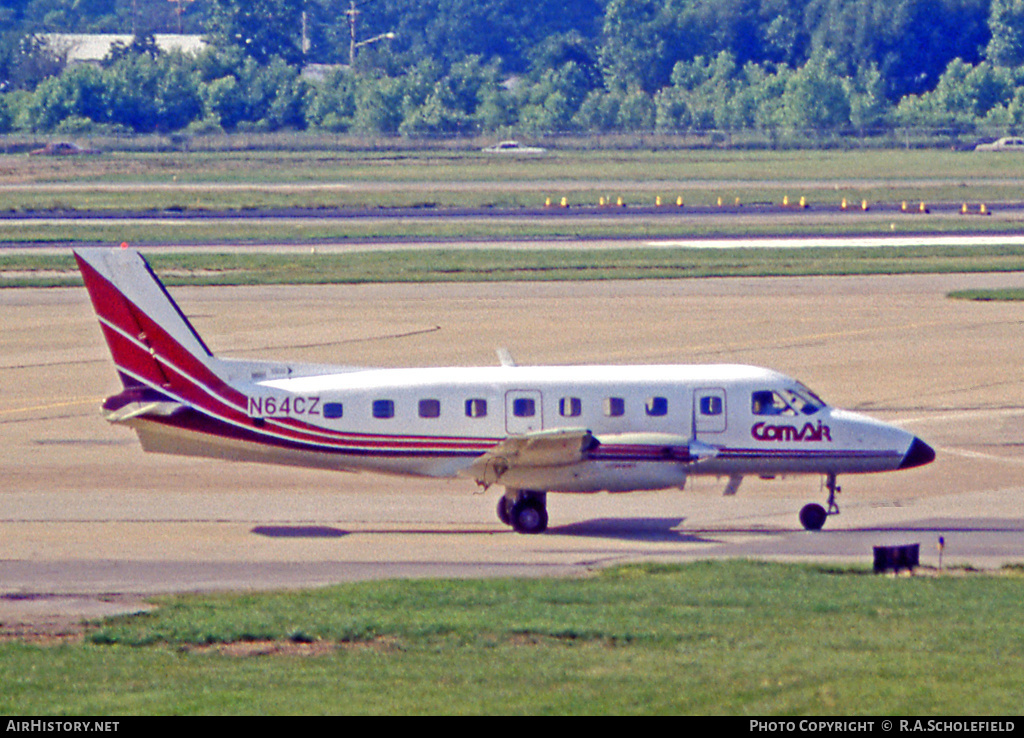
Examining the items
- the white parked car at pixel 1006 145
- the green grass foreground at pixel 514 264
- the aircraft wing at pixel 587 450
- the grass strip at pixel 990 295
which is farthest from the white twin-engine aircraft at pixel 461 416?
the white parked car at pixel 1006 145

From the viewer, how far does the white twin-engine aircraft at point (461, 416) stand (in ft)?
88.7

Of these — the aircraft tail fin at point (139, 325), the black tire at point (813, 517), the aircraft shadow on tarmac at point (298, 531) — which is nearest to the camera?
the aircraft shadow on tarmac at point (298, 531)

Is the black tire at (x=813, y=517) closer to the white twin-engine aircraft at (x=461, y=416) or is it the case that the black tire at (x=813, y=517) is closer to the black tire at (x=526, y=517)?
the white twin-engine aircraft at (x=461, y=416)

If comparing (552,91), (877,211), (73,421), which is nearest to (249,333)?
(73,421)

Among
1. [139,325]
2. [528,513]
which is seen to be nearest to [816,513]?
[528,513]

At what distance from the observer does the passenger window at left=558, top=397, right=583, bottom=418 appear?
88.7 ft

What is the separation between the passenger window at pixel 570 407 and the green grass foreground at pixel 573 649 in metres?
4.40

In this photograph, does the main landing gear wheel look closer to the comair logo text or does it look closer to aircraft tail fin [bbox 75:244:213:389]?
the comair logo text

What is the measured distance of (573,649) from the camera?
17.4 meters

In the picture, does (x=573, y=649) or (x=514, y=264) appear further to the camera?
(x=514, y=264)

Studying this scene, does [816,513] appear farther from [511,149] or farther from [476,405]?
[511,149]

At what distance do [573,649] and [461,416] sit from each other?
10.2 m

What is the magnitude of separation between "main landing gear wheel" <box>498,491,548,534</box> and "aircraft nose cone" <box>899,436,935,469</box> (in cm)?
664

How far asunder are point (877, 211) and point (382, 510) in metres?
74.7
